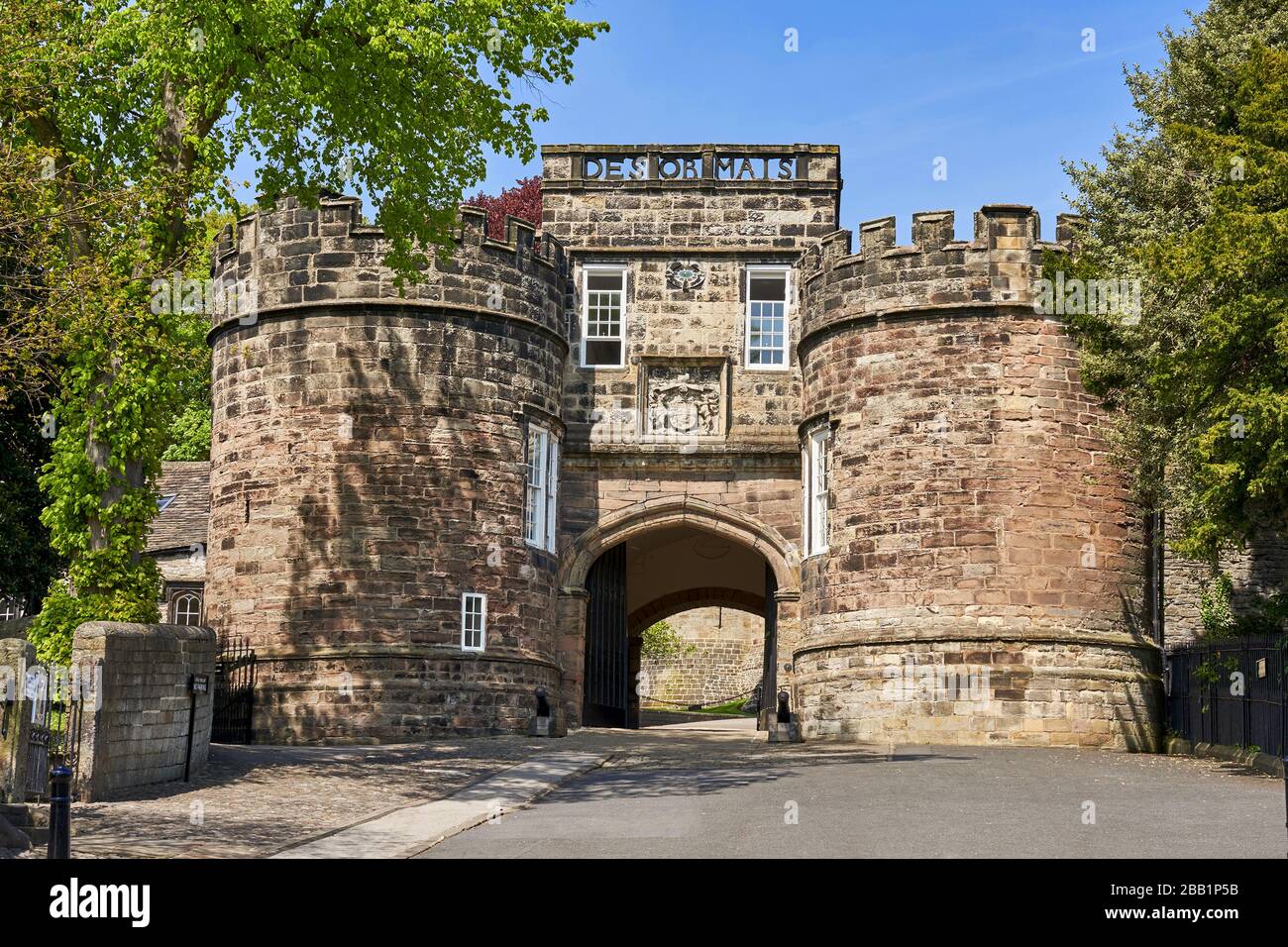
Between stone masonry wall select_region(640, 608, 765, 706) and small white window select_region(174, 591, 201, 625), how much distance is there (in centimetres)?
1939

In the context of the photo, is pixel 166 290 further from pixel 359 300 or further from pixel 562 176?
pixel 562 176

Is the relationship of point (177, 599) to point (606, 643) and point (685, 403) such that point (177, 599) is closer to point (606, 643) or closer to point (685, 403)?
point (606, 643)

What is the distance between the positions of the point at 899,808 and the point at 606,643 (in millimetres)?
14067

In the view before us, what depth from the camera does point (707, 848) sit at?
12453 mm

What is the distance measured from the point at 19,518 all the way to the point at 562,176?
11174mm

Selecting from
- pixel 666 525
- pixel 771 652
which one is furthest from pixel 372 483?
pixel 771 652

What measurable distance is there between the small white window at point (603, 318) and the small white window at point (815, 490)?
12.8ft

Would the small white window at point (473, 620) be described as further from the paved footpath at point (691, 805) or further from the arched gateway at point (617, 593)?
the arched gateway at point (617, 593)

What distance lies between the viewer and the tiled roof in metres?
36.1

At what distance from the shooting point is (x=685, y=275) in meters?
28.8

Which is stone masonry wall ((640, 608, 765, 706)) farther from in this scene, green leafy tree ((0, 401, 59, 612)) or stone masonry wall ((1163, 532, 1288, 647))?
green leafy tree ((0, 401, 59, 612))

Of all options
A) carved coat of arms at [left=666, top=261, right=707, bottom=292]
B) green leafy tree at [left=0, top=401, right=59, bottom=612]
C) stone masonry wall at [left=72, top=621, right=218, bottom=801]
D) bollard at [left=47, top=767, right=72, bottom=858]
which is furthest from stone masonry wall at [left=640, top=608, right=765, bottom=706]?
bollard at [left=47, top=767, right=72, bottom=858]

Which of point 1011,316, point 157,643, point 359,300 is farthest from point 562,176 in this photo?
point 157,643
